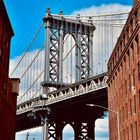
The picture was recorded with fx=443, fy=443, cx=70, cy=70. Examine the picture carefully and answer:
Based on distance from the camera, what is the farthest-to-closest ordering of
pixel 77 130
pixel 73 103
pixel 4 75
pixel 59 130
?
pixel 77 130 → pixel 59 130 → pixel 73 103 → pixel 4 75

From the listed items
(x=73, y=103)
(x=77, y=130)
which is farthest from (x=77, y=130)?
(x=73, y=103)

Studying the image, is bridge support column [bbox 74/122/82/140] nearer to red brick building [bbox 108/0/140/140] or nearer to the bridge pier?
the bridge pier

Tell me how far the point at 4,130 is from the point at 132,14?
2143 cm

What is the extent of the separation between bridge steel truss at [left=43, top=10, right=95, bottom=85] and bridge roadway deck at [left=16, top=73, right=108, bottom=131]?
4.78 m

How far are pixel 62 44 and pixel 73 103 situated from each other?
15293 mm

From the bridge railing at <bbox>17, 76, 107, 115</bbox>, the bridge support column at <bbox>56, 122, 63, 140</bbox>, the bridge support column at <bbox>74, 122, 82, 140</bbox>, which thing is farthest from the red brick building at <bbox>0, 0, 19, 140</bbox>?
the bridge support column at <bbox>74, 122, 82, 140</bbox>

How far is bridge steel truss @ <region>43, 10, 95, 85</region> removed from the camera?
9819cm

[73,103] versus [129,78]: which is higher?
[73,103]

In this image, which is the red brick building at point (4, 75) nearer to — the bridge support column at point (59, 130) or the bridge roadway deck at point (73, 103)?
the bridge roadway deck at point (73, 103)

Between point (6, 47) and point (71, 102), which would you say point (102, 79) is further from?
point (6, 47)

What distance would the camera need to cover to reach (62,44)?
102m

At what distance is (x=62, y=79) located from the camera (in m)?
99.5

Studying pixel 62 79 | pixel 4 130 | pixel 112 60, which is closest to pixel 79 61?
pixel 62 79

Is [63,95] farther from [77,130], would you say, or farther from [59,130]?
A: [77,130]
